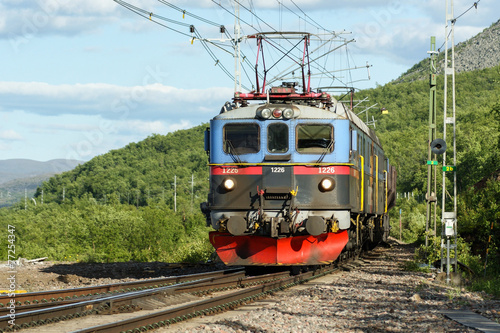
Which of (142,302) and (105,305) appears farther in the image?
(142,302)

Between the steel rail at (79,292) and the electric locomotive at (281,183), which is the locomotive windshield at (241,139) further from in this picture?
the steel rail at (79,292)

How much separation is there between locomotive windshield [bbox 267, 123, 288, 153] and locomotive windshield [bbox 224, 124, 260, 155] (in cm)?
28

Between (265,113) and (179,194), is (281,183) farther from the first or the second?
(179,194)

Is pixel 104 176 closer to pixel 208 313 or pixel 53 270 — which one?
pixel 53 270

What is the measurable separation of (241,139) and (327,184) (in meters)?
2.26

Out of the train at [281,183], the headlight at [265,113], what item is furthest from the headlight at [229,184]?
the headlight at [265,113]

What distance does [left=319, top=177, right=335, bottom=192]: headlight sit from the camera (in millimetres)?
14766

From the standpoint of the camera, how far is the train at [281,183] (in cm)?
1477

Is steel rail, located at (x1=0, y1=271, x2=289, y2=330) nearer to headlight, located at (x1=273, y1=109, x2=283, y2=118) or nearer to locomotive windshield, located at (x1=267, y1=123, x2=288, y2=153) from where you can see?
locomotive windshield, located at (x1=267, y1=123, x2=288, y2=153)

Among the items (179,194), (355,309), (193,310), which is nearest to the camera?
(193,310)

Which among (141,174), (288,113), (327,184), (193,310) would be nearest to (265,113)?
(288,113)

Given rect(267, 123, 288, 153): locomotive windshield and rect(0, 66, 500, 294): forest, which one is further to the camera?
rect(0, 66, 500, 294): forest

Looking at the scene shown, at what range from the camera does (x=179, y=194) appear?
125 m

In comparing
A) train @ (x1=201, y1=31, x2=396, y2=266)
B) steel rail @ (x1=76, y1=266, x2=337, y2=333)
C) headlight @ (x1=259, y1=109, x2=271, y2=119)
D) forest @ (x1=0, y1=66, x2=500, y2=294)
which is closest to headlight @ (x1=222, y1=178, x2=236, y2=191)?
train @ (x1=201, y1=31, x2=396, y2=266)
